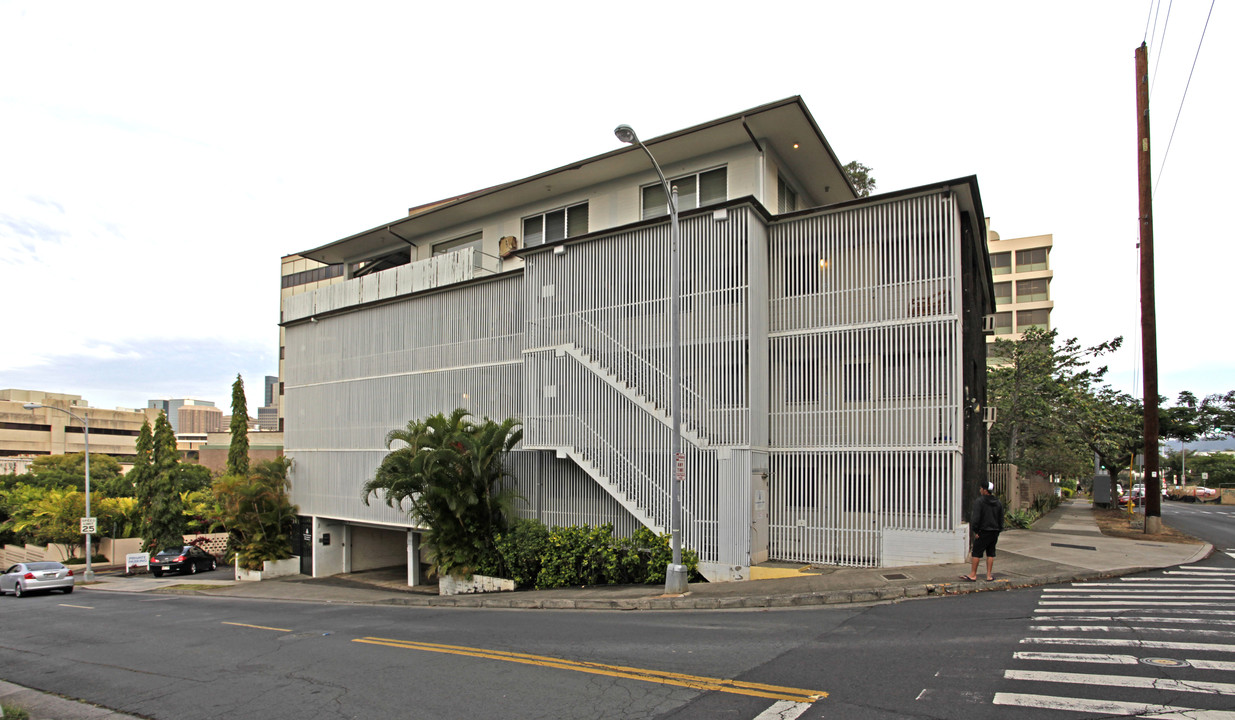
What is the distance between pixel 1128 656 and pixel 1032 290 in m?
75.0

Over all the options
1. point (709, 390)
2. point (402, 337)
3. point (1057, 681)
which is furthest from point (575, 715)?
point (402, 337)

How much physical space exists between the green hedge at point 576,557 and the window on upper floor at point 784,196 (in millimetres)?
9315

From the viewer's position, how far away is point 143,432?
4178cm

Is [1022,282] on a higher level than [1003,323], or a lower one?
higher

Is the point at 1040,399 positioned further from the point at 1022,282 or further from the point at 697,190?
the point at 1022,282

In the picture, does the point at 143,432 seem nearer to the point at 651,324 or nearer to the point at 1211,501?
the point at 651,324

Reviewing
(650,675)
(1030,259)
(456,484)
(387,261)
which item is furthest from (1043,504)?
(1030,259)

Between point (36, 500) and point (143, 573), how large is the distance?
1335 cm

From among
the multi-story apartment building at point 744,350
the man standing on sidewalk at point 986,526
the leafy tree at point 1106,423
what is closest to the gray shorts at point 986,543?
the man standing on sidewalk at point 986,526

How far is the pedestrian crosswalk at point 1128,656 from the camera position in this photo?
5688 millimetres

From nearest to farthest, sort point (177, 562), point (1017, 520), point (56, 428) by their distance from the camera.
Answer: point (1017, 520), point (177, 562), point (56, 428)

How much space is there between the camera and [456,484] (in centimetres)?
1814

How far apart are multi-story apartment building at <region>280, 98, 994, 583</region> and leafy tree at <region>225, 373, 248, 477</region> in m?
23.7

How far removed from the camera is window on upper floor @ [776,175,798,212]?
736 inches
